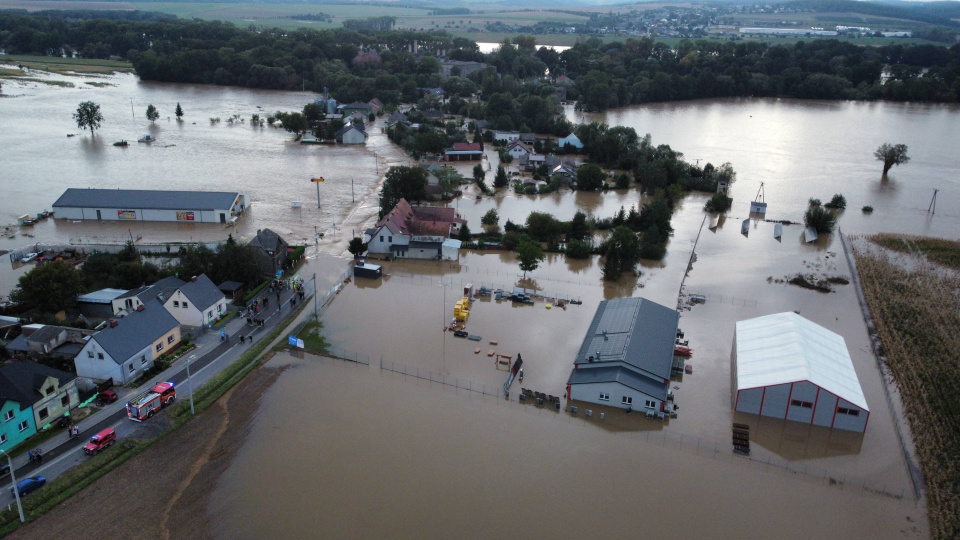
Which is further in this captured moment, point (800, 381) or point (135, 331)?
point (135, 331)

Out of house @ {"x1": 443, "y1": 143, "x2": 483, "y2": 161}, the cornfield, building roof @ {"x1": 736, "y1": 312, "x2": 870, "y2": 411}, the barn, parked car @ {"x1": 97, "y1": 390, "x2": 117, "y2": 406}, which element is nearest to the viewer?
the cornfield

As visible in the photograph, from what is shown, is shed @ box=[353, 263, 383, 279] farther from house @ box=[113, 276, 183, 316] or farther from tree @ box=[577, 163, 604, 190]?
tree @ box=[577, 163, 604, 190]

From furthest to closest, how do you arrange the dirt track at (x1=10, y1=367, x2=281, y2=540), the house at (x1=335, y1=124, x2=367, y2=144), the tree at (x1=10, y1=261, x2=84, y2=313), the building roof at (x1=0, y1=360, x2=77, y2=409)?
the house at (x1=335, y1=124, x2=367, y2=144) < the tree at (x1=10, y1=261, x2=84, y2=313) < the building roof at (x1=0, y1=360, x2=77, y2=409) < the dirt track at (x1=10, y1=367, x2=281, y2=540)

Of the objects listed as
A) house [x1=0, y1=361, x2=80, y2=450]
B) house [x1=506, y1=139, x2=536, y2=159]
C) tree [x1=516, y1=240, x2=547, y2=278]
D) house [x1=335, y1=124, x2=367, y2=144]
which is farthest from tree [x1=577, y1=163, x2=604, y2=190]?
house [x1=0, y1=361, x2=80, y2=450]

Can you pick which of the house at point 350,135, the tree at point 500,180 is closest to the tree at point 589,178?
the tree at point 500,180

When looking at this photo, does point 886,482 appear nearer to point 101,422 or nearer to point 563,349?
point 563,349

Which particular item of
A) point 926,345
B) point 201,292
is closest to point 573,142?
point 926,345

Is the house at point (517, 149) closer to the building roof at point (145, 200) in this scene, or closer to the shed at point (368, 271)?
the building roof at point (145, 200)

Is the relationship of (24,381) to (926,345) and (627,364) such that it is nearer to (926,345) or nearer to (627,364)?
(627,364)

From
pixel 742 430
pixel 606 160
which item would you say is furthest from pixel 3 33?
pixel 742 430
